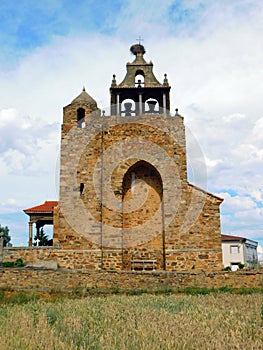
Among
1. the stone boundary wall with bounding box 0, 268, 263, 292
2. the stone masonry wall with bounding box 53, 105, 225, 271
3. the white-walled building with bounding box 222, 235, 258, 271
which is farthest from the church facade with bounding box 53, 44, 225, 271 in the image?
the white-walled building with bounding box 222, 235, 258, 271

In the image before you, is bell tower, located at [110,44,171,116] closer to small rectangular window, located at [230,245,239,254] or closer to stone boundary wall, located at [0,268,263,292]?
stone boundary wall, located at [0,268,263,292]

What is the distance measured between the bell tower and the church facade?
64 millimetres

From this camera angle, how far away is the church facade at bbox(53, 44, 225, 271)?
15.2 metres

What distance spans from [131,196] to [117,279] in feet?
17.1

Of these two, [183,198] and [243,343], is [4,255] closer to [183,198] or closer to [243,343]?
[183,198]

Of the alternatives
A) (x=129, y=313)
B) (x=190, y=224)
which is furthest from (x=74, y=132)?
(x=129, y=313)

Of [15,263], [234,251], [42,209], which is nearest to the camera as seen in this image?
[15,263]

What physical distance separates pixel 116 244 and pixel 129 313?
374 inches

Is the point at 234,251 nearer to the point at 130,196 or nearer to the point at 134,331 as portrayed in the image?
the point at 130,196

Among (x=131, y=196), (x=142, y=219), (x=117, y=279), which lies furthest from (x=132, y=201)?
(x=117, y=279)

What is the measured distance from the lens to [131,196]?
1664 cm

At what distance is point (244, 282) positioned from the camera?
1198 cm

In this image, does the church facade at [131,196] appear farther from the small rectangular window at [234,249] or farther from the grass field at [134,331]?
the small rectangular window at [234,249]

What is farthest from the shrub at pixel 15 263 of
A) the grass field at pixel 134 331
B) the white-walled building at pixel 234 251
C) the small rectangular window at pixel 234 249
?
the small rectangular window at pixel 234 249
